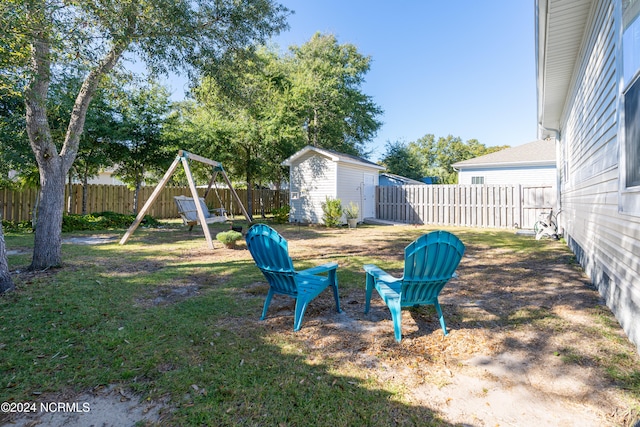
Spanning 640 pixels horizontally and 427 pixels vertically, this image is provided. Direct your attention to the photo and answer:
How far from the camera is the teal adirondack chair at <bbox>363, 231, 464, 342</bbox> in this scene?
2.72 meters

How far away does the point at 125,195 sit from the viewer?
52.5 feet

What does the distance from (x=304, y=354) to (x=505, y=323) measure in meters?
2.11

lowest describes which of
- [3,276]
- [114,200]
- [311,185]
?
[3,276]

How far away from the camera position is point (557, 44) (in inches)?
225

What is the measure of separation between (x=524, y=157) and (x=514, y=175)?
47.4 inches

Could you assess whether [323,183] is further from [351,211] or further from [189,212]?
[189,212]

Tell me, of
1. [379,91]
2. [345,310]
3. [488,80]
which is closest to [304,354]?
[345,310]

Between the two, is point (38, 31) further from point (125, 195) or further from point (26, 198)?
point (125, 195)

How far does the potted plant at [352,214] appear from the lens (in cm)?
1398

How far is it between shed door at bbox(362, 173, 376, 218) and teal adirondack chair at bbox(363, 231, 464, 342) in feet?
42.8

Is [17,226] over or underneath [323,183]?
underneath

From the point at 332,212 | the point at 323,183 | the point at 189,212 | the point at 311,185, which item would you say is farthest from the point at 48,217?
the point at 311,185

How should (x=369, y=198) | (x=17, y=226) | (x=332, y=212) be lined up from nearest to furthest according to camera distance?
1. (x=17, y=226)
2. (x=332, y=212)
3. (x=369, y=198)

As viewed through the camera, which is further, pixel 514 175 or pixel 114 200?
pixel 514 175
